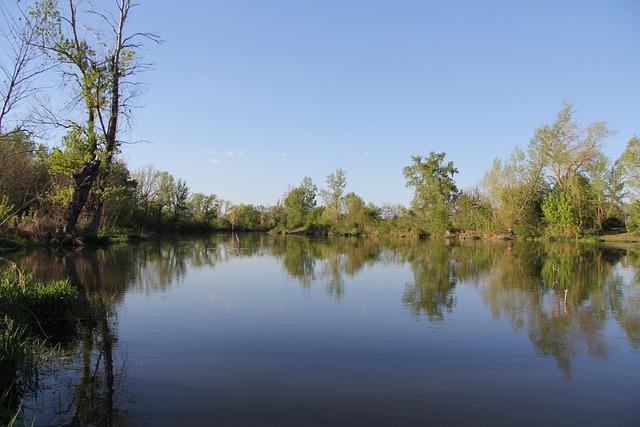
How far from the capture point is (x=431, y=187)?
7088cm

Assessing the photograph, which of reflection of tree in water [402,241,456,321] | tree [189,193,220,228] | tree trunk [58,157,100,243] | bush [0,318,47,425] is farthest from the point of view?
tree [189,193,220,228]

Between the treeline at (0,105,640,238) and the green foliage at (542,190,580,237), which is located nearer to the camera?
the treeline at (0,105,640,238)

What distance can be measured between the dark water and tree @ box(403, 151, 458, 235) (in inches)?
2117

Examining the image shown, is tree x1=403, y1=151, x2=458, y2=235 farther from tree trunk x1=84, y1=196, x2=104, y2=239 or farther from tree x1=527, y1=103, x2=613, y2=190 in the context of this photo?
tree trunk x1=84, y1=196, x2=104, y2=239

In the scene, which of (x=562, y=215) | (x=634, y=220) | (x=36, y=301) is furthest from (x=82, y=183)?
(x=634, y=220)

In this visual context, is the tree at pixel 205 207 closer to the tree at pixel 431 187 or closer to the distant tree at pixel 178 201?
the distant tree at pixel 178 201

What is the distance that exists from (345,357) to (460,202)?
199 feet

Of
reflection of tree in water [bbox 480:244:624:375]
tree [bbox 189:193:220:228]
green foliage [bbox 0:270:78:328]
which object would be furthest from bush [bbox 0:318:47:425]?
tree [bbox 189:193:220:228]

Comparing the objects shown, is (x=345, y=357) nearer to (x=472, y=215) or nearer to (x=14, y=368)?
(x=14, y=368)

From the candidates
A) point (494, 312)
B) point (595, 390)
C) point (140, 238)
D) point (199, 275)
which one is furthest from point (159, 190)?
point (595, 390)

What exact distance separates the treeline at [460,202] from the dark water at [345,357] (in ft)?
59.5

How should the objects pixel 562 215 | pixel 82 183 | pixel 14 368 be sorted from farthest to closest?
pixel 562 215 → pixel 82 183 → pixel 14 368

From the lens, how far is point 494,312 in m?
11.8

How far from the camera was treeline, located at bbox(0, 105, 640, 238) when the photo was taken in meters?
33.2
